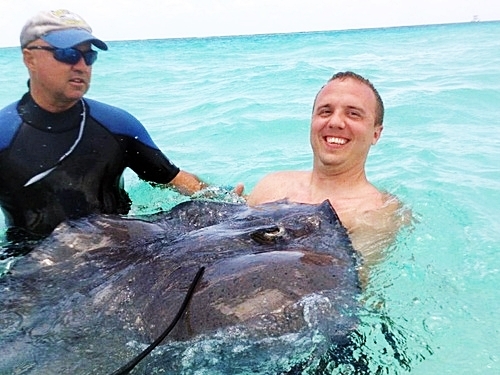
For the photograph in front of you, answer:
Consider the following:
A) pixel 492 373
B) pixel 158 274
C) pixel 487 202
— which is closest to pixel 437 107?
pixel 487 202

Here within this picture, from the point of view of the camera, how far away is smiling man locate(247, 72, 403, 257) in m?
4.16

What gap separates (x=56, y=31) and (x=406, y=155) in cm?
644

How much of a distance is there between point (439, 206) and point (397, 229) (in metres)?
2.61

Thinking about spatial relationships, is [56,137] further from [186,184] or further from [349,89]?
[349,89]

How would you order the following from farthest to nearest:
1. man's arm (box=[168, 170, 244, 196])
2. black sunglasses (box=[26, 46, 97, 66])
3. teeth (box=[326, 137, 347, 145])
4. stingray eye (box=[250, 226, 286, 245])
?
1. man's arm (box=[168, 170, 244, 196])
2. teeth (box=[326, 137, 347, 145])
3. black sunglasses (box=[26, 46, 97, 66])
4. stingray eye (box=[250, 226, 286, 245])

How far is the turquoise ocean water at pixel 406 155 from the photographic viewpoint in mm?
3648

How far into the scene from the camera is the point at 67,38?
4164 mm

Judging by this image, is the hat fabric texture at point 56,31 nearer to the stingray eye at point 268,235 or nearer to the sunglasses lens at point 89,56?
the sunglasses lens at point 89,56

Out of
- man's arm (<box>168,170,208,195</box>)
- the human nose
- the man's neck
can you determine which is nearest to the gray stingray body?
the human nose

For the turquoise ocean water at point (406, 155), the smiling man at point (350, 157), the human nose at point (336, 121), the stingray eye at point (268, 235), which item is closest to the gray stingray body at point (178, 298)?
the stingray eye at point (268, 235)

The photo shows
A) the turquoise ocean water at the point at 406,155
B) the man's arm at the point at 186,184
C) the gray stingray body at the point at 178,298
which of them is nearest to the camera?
the gray stingray body at the point at 178,298

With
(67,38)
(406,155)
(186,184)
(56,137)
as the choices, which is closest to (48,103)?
(56,137)

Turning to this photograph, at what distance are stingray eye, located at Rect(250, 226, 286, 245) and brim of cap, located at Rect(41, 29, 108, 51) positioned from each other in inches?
88.6

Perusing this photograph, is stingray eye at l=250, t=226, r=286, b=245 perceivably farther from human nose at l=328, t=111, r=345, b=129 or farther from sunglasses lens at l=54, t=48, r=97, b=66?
sunglasses lens at l=54, t=48, r=97, b=66
